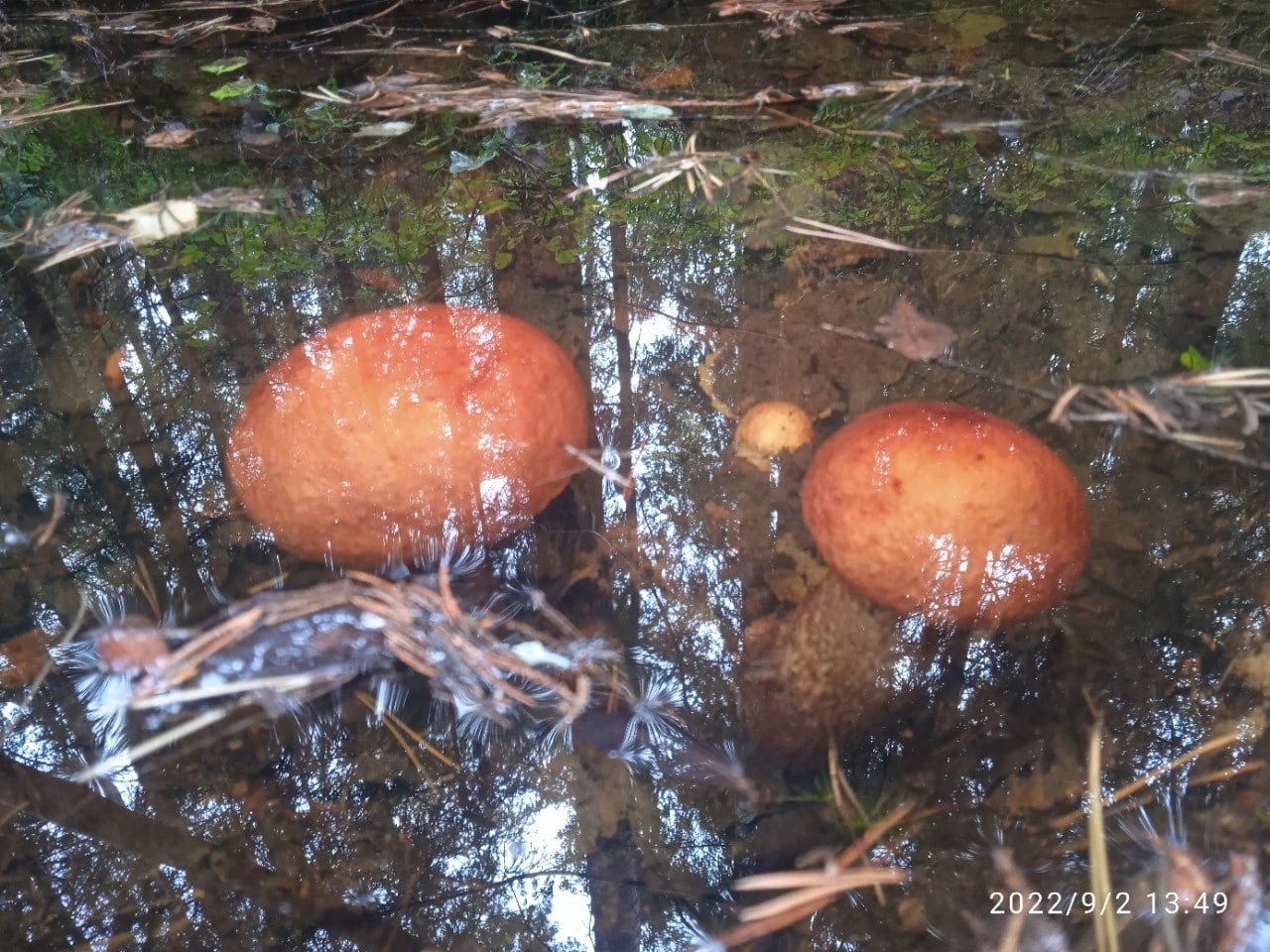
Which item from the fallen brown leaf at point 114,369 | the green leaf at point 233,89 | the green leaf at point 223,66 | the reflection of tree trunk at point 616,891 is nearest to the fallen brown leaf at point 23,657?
the fallen brown leaf at point 114,369

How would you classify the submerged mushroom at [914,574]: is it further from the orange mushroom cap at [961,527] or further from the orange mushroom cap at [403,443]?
the orange mushroom cap at [403,443]

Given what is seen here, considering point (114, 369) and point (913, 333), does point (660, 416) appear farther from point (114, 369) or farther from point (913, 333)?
point (114, 369)

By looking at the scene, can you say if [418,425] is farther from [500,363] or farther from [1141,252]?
[1141,252]

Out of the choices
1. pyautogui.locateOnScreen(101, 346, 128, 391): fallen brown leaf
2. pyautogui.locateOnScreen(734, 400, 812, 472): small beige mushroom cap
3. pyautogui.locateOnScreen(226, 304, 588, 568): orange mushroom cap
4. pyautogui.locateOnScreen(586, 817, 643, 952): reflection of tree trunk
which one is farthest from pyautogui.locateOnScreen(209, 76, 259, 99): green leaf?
pyautogui.locateOnScreen(586, 817, 643, 952): reflection of tree trunk

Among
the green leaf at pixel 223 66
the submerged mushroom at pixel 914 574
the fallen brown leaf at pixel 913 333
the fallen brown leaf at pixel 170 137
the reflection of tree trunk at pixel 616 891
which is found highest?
the green leaf at pixel 223 66

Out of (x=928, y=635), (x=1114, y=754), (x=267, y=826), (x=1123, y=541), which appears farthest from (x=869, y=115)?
(x=267, y=826)

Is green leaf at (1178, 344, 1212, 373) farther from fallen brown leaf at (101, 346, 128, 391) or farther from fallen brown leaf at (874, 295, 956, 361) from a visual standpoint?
fallen brown leaf at (101, 346, 128, 391)

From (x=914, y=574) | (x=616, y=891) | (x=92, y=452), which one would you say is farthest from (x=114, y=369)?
(x=914, y=574)
